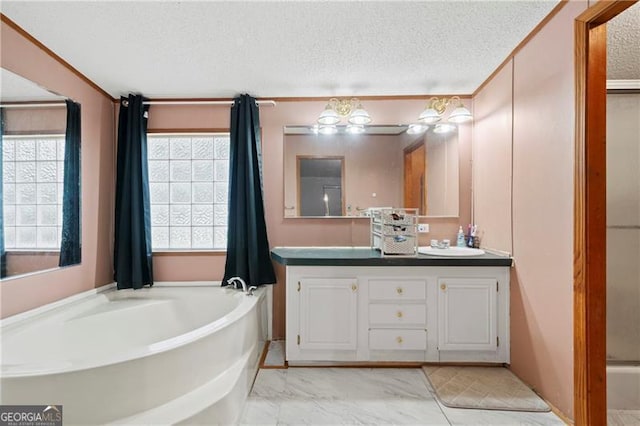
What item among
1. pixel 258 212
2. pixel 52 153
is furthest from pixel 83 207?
pixel 258 212

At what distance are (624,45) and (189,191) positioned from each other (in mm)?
3443

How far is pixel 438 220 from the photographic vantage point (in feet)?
8.98

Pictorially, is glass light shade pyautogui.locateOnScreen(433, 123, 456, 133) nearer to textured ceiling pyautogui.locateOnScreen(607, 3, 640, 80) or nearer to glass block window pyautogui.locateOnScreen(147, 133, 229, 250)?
textured ceiling pyautogui.locateOnScreen(607, 3, 640, 80)

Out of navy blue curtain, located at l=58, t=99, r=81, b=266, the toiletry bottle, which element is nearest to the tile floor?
the toiletry bottle

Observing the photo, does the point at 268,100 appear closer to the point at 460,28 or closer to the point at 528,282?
the point at 460,28

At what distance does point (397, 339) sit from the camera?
2182 millimetres

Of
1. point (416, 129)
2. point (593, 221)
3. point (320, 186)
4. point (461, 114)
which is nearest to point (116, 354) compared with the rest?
point (320, 186)

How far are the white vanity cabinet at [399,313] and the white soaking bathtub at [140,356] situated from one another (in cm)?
48

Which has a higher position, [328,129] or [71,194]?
[328,129]

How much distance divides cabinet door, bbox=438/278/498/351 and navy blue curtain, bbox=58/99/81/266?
9.27 ft

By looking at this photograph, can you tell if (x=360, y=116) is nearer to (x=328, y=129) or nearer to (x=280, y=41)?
(x=328, y=129)

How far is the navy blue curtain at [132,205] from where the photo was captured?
2.50 metres

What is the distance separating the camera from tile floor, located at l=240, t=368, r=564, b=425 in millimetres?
1695

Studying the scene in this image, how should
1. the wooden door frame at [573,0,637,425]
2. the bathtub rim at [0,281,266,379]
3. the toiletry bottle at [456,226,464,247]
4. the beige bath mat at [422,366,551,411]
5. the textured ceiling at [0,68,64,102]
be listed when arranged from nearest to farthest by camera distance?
the bathtub rim at [0,281,266,379] < the wooden door frame at [573,0,637,425] < the textured ceiling at [0,68,64,102] < the beige bath mat at [422,366,551,411] < the toiletry bottle at [456,226,464,247]
